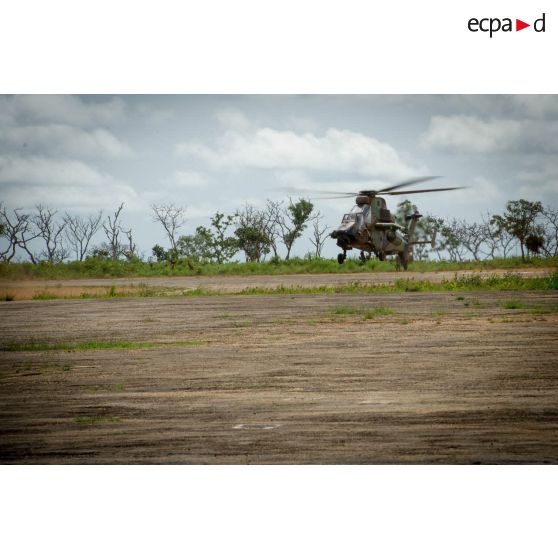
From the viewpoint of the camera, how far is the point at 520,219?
12.6 meters

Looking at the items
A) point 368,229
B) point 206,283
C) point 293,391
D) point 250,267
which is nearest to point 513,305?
point 293,391

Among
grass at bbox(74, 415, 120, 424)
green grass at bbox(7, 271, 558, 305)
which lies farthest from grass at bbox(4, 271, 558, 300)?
grass at bbox(74, 415, 120, 424)

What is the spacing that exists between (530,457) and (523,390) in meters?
2.27

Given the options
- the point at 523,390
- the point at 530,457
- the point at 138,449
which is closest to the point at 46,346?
the point at 138,449

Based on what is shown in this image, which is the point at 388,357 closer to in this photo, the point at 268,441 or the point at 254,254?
the point at 268,441

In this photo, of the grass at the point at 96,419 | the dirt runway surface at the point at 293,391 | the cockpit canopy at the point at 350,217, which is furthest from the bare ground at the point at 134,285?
the grass at the point at 96,419

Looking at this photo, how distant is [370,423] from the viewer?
678 cm

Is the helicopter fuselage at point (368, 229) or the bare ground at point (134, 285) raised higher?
the helicopter fuselage at point (368, 229)

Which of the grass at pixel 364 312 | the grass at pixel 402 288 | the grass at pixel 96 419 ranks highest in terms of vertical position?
the grass at pixel 402 288

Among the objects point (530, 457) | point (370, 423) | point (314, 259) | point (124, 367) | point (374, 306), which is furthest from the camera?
point (314, 259)

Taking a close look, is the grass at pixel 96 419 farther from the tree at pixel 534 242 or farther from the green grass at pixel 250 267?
the green grass at pixel 250 267

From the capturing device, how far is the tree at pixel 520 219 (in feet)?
36.5

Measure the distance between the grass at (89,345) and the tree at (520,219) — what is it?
4908 mm

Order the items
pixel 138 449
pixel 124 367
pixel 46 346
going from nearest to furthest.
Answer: pixel 138 449 → pixel 124 367 → pixel 46 346
